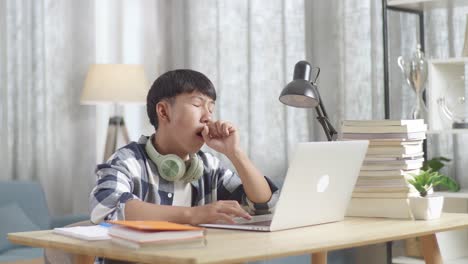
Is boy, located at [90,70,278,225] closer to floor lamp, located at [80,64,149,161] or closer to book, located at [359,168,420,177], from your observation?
book, located at [359,168,420,177]

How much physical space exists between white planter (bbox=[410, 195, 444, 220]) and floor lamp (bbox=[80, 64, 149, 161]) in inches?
100.0

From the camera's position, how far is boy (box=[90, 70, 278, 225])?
2.26 meters

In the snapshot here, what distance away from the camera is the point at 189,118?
7.64 ft

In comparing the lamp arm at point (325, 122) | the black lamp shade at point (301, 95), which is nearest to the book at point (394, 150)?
the lamp arm at point (325, 122)

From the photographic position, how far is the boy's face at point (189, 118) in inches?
91.2

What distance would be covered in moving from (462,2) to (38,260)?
218 centimetres

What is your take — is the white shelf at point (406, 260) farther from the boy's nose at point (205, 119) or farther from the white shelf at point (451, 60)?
the boy's nose at point (205, 119)

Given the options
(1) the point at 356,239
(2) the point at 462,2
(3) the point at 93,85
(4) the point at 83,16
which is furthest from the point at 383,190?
(4) the point at 83,16

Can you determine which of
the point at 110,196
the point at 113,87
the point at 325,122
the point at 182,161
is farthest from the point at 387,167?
the point at 113,87

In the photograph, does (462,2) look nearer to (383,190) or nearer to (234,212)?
(383,190)

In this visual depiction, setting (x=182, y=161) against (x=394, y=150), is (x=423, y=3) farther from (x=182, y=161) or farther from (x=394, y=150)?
(x=182, y=161)

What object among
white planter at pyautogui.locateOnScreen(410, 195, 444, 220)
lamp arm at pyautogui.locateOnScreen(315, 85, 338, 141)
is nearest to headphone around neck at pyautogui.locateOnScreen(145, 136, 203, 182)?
lamp arm at pyautogui.locateOnScreen(315, 85, 338, 141)

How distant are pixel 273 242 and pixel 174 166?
1.71 ft

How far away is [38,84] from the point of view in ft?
15.2
